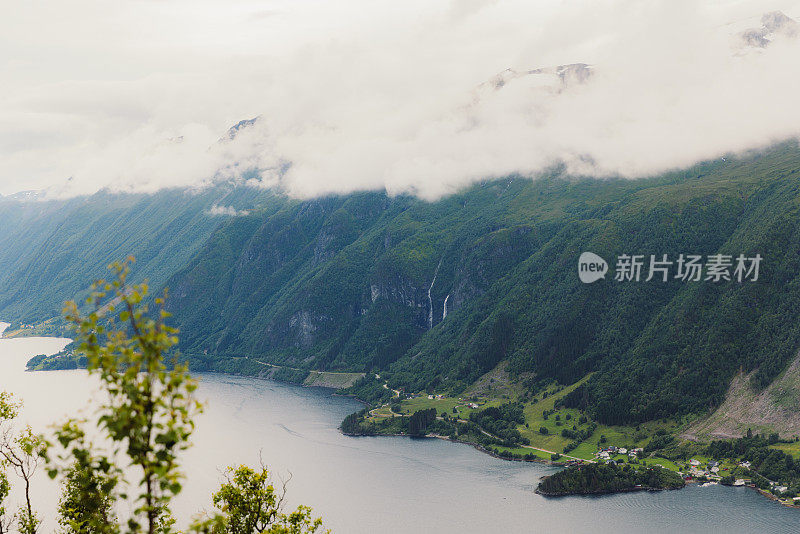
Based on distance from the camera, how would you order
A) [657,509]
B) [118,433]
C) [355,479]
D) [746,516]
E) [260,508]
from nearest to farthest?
[118,433] → [260,508] → [746,516] → [657,509] → [355,479]

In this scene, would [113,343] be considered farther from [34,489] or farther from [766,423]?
[766,423]

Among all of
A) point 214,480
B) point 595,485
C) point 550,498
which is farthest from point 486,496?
point 214,480

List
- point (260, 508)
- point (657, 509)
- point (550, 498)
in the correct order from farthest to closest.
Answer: point (550, 498) → point (657, 509) → point (260, 508)

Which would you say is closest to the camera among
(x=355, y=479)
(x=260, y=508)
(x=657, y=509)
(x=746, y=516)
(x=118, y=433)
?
(x=118, y=433)

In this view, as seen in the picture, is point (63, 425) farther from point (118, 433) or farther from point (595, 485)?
point (595, 485)

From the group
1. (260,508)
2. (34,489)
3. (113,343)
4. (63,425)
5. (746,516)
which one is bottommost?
(34,489)

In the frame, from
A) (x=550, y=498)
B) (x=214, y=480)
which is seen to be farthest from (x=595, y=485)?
(x=214, y=480)

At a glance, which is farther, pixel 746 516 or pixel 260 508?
pixel 746 516

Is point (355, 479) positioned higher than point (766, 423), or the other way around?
point (766, 423)

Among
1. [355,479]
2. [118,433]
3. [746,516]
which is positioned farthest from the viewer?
[355,479]
